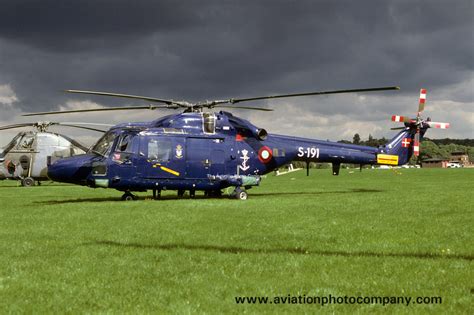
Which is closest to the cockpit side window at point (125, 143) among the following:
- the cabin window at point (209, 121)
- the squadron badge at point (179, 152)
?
the squadron badge at point (179, 152)

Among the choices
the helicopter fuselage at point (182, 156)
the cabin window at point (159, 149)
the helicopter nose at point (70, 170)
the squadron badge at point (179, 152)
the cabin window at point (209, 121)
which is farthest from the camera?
the cabin window at point (209, 121)

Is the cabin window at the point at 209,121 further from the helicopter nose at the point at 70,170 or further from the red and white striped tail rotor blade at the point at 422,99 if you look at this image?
the red and white striped tail rotor blade at the point at 422,99

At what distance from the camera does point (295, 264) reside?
7938 mm

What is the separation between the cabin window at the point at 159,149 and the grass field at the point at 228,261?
7.66 meters

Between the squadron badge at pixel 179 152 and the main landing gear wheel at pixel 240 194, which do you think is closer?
the squadron badge at pixel 179 152

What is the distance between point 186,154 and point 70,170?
544cm

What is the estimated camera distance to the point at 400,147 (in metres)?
30.1

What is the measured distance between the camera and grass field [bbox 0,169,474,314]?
6117 mm

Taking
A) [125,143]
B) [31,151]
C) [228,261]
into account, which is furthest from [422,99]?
[31,151]

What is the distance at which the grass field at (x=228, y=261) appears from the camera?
20.1 ft

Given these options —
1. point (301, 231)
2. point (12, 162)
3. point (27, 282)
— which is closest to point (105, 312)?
point (27, 282)

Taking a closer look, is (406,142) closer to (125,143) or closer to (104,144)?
(125,143)

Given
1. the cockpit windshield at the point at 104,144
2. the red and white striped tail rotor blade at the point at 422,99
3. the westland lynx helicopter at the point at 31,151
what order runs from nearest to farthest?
1. the cockpit windshield at the point at 104,144
2. the red and white striped tail rotor blade at the point at 422,99
3. the westland lynx helicopter at the point at 31,151

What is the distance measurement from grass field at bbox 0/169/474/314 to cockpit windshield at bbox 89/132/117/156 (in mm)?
7257
